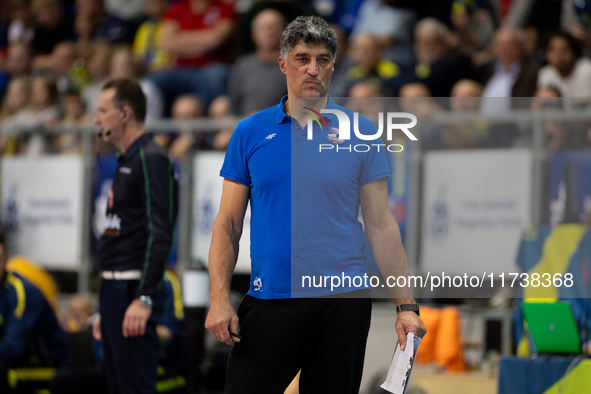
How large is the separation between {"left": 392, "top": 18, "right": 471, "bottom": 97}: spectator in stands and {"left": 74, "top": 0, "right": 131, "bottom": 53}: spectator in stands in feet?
14.5

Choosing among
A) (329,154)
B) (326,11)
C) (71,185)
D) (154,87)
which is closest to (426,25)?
(326,11)

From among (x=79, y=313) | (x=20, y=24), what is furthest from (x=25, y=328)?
(x=20, y=24)

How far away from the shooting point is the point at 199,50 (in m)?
10.3

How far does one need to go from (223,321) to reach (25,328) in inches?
160

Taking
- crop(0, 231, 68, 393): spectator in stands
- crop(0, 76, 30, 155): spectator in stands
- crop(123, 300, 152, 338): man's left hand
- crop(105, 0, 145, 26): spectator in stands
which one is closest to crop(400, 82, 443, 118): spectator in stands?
crop(123, 300, 152, 338): man's left hand

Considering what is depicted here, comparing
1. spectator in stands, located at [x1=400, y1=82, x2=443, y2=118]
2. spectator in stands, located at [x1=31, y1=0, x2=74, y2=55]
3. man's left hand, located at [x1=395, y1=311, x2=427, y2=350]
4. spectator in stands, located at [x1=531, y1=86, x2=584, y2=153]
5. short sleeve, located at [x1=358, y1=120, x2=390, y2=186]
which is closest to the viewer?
man's left hand, located at [x1=395, y1=311, x2=427, y2=350]

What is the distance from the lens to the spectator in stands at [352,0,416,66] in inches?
363

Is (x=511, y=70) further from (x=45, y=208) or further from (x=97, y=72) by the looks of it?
(x=97, y=72)

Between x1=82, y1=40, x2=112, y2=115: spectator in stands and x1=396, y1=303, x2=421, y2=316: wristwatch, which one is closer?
x1=396, y1=303, x2=421, y2=316: wristwatch

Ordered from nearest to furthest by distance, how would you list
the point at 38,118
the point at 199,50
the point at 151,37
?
the point at 38,118 < the point at 199,50 < the point at 151,37

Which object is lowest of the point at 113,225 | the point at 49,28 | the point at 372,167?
the point at 113,225

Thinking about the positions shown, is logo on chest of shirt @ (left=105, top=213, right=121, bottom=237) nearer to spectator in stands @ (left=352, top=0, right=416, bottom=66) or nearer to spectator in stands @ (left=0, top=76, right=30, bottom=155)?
spectator in stands @ (left=352, top=0, right=416, bottom=66)

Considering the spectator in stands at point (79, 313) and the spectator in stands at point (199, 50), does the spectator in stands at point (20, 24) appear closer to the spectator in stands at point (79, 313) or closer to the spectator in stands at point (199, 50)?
the spectator in stands at point (199, 50)

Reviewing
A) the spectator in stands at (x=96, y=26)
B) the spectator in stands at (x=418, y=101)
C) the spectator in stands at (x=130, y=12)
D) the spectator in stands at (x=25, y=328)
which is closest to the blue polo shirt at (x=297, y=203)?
the spectator in stands at (x=418, y=101)
